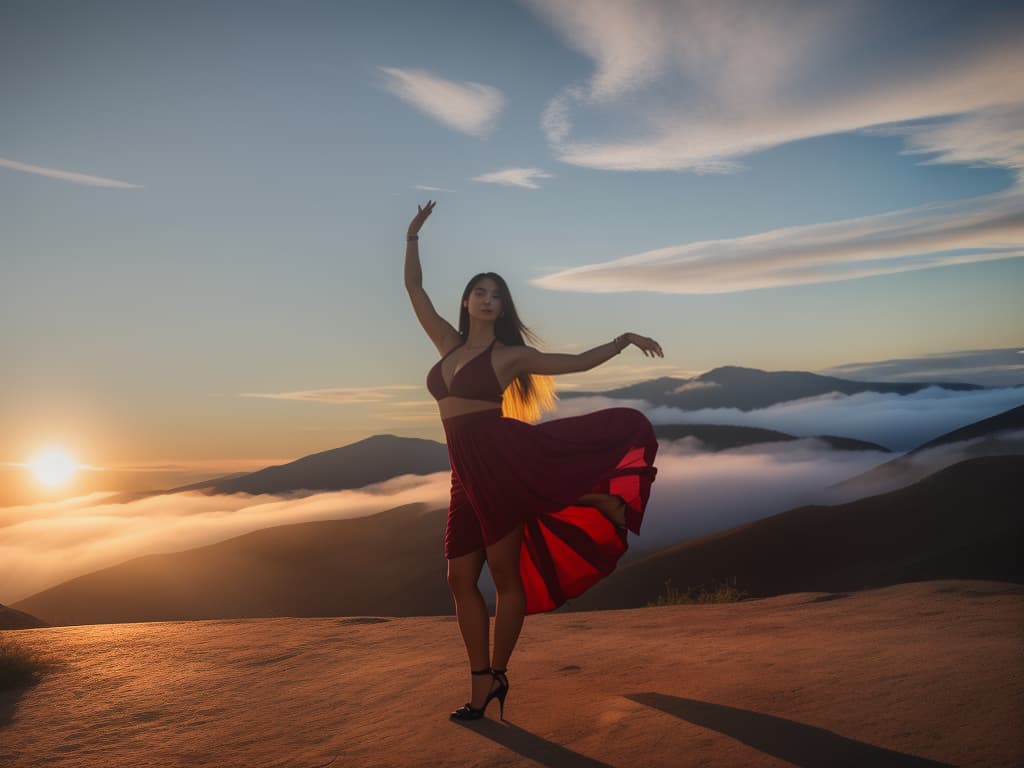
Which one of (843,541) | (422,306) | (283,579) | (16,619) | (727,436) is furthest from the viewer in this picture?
(727,436)

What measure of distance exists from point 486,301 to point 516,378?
519mm

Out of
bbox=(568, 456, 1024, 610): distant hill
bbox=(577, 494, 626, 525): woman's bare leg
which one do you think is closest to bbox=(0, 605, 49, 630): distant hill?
bbox=(577, 494, 626, 525): woman's bare leg

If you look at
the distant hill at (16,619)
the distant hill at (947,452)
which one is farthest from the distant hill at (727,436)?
the distant hill at (16,619)

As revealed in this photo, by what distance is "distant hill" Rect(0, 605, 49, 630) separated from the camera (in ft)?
37.4

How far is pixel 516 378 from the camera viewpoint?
5359 mm

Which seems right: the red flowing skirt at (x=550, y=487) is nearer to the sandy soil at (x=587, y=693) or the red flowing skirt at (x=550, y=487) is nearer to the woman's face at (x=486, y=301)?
the woman's face at (x=486, y=301)

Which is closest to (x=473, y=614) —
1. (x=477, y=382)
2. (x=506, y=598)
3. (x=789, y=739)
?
(x=506, y=598)

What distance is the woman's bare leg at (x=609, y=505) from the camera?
17.2 feet

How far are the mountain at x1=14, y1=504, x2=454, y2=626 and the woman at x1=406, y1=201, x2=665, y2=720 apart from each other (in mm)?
26640

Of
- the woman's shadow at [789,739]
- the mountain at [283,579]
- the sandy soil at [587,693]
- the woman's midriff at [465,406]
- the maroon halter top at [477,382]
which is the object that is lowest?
the mountain at [283,579]

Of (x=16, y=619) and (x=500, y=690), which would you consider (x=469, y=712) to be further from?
(x=16, y=619)

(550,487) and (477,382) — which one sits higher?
(477,382)

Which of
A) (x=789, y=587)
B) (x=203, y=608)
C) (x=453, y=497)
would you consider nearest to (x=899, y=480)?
(x=789, y=587)

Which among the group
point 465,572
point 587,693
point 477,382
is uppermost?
point 477,382
